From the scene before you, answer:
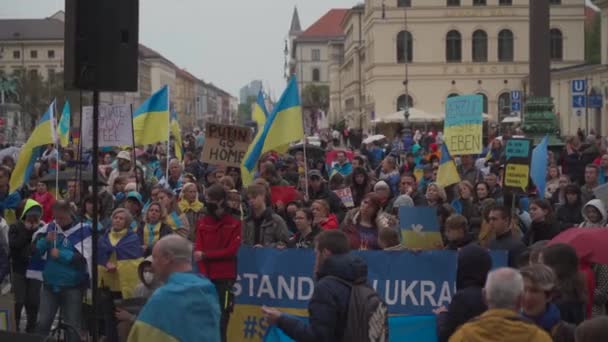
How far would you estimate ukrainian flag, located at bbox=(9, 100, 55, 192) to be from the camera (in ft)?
46.6

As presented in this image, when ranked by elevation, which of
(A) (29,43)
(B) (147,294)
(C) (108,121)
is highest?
(A) (29,43)

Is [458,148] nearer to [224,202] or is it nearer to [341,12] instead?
[224,202]

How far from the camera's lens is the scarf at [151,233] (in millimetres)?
10945

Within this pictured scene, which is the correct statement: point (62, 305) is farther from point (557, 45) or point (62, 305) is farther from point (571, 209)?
point (557, 45)

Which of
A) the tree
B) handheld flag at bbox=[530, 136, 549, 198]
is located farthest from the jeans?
the tree

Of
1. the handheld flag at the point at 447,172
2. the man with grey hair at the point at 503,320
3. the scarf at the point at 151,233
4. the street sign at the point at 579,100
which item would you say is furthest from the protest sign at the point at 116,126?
the street sign at the point at 579,100

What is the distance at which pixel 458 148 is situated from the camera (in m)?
16.0

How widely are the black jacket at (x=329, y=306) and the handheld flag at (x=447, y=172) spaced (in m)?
8.41

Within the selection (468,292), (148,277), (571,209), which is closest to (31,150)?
(148,277)

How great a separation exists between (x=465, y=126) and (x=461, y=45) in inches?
2448

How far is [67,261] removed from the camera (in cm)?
1025

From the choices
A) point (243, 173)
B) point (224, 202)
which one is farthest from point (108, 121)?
point (224, 202)

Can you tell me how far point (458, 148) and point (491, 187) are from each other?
1563mm

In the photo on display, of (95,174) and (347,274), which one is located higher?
(95,174)
